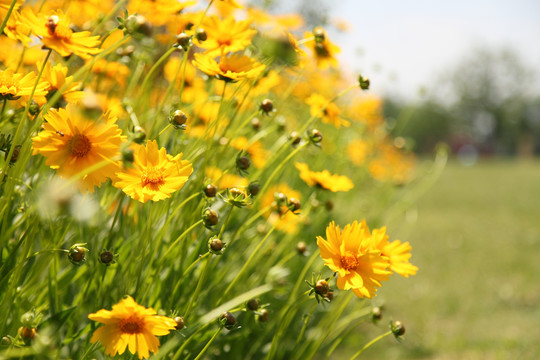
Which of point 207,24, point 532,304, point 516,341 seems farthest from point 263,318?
point 532,304

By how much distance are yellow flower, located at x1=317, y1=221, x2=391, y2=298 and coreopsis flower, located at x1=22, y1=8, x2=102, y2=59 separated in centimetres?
48

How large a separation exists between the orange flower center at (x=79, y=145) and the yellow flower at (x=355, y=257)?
39cm

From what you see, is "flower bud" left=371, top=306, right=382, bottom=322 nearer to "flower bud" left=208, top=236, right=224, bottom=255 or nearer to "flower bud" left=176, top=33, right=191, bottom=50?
"flower bud" left=208, top=236, right=224, bottom=255

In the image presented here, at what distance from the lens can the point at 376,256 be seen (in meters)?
0.88

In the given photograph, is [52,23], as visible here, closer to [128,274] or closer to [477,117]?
[128,274]

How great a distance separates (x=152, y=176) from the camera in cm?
85

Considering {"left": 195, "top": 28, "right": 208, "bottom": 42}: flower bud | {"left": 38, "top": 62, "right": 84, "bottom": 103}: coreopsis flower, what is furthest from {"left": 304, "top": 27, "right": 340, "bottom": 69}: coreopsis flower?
{"left": 38, "top": 62, "right": 84, "bottom": 103}: coreopsis flower

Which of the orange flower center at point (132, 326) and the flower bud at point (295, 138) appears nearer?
the orange flower center at point (132, 326)

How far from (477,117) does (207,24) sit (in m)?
37.0

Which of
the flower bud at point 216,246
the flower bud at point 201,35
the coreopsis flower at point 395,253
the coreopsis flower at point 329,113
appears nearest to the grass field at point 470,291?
the coreopsis flower at point 329,113

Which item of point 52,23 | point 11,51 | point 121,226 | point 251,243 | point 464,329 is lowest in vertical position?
point 464,329

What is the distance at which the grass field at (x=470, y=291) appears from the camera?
7.79 feet

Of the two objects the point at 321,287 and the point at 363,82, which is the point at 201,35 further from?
the point at 321,287

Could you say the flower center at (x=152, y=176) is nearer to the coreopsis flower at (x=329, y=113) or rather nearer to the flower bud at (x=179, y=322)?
the flower bud at (x=179, y=322)
